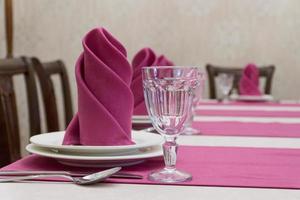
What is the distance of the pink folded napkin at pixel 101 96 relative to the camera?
2.40 ft

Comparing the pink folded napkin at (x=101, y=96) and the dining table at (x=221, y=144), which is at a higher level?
the pink folded napkin at (x=101, y=96)

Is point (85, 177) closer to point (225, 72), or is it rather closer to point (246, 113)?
point (246, 113)

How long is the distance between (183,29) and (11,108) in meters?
2.01

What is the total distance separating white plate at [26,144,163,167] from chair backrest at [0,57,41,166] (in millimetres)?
490

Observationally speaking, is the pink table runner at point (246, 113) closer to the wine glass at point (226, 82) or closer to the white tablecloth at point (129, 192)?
the wine glass at point (226, 82)

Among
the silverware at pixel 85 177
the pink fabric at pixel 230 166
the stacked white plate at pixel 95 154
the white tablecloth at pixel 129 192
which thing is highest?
the stacked white plate at pixel 95 154

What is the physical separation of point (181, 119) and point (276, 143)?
38 centimetres

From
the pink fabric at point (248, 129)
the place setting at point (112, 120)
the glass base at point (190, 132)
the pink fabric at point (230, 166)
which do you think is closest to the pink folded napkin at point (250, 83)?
the pink fabric at point (248, 129)

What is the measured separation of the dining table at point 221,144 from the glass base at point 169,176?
0.02 m

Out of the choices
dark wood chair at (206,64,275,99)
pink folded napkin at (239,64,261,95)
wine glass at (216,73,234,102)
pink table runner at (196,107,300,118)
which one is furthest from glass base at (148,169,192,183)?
dark wood chair at (206,64,275,99)

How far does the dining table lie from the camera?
0.58 metres

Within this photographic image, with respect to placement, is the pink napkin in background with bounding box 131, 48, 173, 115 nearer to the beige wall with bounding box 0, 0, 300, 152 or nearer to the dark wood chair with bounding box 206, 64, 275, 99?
the dark wood chair with bounding box 206, 64, 275, 99

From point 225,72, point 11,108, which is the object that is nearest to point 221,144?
point 11,108

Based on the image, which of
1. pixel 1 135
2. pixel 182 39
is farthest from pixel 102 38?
pixel 182 39
